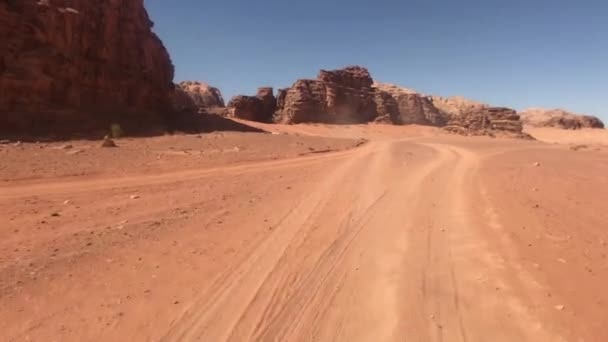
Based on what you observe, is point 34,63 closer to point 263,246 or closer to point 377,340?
point 263,246

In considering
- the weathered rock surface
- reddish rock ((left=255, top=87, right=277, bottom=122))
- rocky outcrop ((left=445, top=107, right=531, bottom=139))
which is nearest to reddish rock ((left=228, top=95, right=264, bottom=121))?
reddish rock ((left=255, top=87, right=277, bottom=122))

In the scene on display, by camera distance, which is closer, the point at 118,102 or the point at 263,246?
the point at 263,246

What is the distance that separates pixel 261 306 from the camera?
→ 4.08m

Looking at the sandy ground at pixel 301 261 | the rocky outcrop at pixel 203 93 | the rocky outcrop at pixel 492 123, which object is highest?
the rocky outcrop at pixel 203 93

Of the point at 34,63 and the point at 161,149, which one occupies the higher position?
the point at 34,63

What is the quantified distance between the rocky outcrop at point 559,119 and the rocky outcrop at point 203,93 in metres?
64.9

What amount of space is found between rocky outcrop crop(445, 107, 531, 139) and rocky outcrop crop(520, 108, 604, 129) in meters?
33.1

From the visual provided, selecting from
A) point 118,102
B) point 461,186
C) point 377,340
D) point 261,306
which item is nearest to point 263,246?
point 261,306

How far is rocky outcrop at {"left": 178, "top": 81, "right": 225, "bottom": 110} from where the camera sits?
78.8 metres

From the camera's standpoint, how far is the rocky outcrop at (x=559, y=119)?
7631 cm

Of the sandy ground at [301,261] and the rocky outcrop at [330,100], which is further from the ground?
the rocky outcrop at [330,100]

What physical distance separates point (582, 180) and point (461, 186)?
3940 mm

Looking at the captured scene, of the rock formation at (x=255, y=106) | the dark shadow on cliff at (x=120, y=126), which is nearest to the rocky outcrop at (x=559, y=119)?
the rock formation at (x=255, y=106)

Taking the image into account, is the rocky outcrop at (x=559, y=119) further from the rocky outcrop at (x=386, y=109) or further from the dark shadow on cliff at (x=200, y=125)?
the dark shadow on cliff at (x=200, y=125)
